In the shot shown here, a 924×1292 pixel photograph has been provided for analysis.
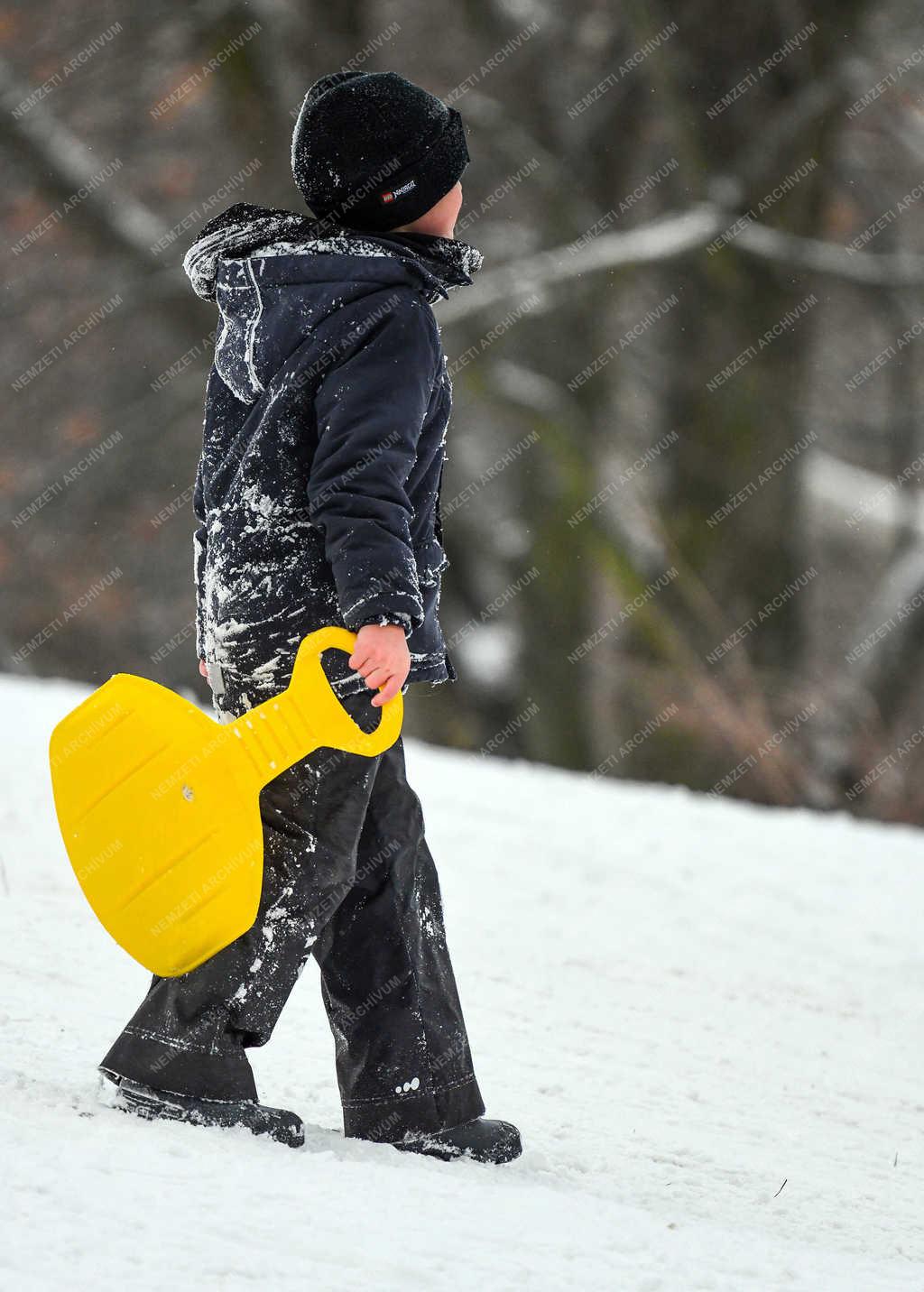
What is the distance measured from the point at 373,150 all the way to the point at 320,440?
52 centimetres

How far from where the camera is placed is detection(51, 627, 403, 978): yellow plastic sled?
2.21 m

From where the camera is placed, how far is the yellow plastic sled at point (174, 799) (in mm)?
2211

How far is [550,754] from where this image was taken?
1305 centimetres

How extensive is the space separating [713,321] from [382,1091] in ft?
34.6

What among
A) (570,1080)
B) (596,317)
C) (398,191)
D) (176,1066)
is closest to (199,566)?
(398,191)

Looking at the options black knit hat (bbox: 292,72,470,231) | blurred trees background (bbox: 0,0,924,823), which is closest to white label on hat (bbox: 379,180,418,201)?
black knit hat (bbox: 292,72,470,231)

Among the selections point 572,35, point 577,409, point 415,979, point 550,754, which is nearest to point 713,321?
point 577,409

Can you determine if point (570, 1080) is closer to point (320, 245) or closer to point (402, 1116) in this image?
point (402, 1116)

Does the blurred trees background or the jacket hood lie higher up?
the jacket hood

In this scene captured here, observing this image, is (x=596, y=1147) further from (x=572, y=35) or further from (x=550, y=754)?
(x=572, y=35)

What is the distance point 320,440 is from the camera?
7.63ft

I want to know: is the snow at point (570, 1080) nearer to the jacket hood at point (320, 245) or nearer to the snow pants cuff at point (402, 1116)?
the snow pants cuff at point (402, 1116)

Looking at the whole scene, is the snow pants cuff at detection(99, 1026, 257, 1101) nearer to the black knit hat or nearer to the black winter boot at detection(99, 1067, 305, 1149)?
the black winter boot at detection(99, 1067, 305, 1149)

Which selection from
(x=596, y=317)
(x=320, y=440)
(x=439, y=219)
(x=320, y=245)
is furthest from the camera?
(x=596, y=317)
